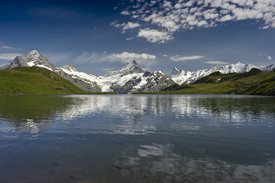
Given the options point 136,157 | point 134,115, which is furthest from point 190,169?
point 134,115

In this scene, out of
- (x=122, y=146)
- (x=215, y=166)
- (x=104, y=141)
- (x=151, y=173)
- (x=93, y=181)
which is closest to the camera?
(x=93, y=181)

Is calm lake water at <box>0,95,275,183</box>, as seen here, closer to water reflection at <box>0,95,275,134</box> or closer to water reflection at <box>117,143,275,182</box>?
water reflection at <box>117,143,275,182</box>

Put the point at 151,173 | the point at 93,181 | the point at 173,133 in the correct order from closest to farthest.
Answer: the point at 93,181, the point at 151,173, the point at 173,133

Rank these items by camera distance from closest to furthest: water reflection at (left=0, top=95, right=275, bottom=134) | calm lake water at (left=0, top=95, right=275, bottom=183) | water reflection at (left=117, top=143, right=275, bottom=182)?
water reflection at (left=117, top=143, right=275, bottom=182) → calm lake water at (left=0, top=95, right=275, bottom=183) → water reflection at (left=0, top=95, right=275, bottom=134)

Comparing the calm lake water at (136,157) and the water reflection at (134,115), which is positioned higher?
the water reflection at (134,115)

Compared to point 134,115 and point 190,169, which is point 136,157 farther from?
point 134,115

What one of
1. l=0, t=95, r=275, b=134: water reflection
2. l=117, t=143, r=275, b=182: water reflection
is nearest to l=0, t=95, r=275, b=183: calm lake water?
l=117, t=143, r=275, b=182: water reflection

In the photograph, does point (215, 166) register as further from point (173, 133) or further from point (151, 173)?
point (173, 133)

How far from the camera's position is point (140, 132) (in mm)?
27016

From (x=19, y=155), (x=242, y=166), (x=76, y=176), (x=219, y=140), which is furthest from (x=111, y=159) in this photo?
(x=219, y=140)

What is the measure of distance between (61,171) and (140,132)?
1496 cm

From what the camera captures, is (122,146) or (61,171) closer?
(61,171)

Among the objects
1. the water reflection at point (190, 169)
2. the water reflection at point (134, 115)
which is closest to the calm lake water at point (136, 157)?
the water reflection at point (190, 169)

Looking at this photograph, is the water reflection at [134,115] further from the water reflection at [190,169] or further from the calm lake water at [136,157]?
the water reflection at [190,169]
